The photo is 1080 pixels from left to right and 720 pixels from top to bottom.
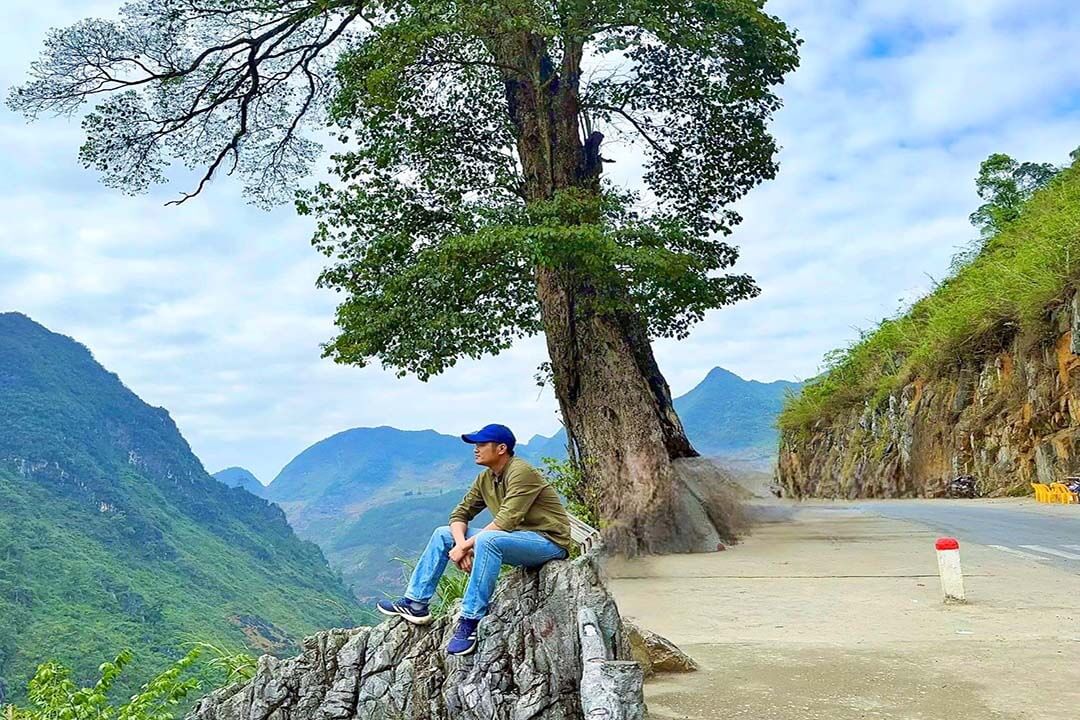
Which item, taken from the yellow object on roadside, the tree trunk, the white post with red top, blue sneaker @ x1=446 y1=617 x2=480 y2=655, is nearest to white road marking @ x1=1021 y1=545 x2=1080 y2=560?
the white post with red top

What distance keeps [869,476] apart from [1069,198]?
965 centimetres

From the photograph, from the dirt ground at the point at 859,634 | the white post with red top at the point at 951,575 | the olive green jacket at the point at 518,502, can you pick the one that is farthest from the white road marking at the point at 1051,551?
the olive green jacket at the point at 518,502

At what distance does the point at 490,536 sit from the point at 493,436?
0.64 m

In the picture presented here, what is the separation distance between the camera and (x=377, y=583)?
137000 millimetres

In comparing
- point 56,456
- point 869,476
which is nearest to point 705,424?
point 56,456

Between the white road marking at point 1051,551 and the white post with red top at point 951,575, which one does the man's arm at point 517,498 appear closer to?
the white post with red top at point 951,575

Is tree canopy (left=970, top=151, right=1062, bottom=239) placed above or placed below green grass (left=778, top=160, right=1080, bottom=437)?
above

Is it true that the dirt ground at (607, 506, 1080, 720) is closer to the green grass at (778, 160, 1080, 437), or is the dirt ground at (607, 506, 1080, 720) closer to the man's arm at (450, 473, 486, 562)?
the man's arm at (450, 473, 486, 562)

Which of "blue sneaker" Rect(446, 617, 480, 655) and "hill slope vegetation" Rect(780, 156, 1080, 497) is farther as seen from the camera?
"hill slope vegetation" Rect(780, 156, 1080, 497)

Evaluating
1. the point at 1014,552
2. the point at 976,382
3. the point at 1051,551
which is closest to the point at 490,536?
the point at 1014,552

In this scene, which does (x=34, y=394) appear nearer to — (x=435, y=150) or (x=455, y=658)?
(x=435, y=150)

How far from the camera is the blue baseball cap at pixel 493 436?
548 cm

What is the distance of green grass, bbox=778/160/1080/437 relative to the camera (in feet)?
64.3

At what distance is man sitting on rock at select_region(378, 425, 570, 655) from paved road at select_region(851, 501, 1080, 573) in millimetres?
6706
